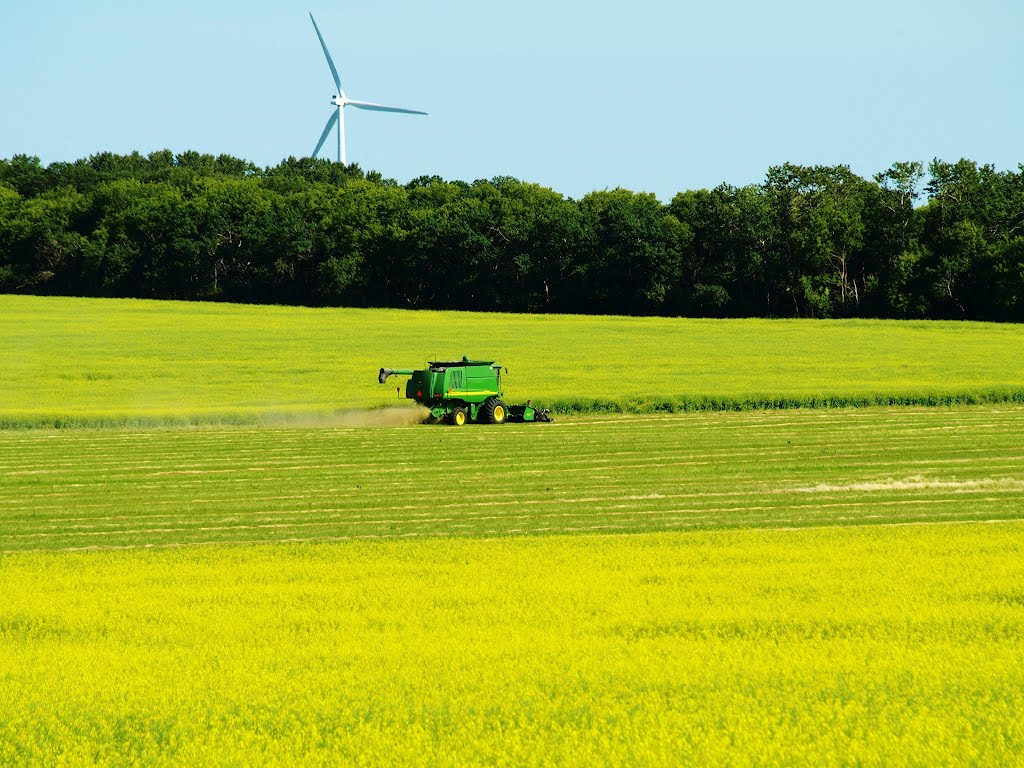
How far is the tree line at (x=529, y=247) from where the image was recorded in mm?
101250

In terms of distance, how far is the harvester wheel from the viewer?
133 ft

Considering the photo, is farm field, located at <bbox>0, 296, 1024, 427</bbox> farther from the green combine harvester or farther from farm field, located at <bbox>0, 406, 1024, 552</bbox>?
farm field, located at <bbox>0, 406, 1024, 552</bbox>

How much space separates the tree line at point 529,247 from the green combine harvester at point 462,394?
2408 inches

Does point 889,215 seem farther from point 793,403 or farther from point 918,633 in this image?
point 918,633

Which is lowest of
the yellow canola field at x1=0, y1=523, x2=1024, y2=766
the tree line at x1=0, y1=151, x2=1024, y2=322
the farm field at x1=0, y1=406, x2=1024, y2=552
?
the farm field at x1=0, y1=406, x2=1024, y2=552

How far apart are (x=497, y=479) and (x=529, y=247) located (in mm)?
83145

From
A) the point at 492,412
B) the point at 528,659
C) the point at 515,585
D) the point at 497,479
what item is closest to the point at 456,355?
the point at 492,412

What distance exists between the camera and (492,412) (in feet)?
133

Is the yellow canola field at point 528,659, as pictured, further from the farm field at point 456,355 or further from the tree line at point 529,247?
the tree line at point 529,247

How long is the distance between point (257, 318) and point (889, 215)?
51.7m

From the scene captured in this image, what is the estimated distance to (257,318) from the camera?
83188 millimetres

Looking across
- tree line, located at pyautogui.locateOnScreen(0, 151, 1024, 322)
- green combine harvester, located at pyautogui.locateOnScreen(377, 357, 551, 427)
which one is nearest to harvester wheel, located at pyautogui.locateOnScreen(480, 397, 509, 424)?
green combine harvester, located at pyautogui.locateOnScreen(377, 357, 551, 427)

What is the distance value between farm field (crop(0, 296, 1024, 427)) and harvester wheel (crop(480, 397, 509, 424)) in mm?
4319

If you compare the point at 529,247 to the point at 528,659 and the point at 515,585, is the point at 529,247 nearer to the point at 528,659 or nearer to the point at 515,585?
the point at 515,585
